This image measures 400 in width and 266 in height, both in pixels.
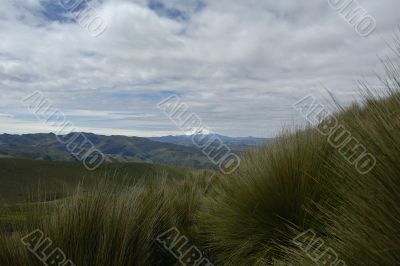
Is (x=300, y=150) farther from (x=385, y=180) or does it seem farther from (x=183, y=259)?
(x=385, y=180)

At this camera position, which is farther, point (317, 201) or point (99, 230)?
point (317, 201)

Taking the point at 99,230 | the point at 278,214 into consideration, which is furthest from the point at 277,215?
the point at 99,230

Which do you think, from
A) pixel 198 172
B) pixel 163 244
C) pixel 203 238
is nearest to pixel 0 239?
pixel 163 244

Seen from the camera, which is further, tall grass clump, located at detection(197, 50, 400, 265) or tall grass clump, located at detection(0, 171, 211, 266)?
tall grass clump, located at detection(0, 171, 211, 266)

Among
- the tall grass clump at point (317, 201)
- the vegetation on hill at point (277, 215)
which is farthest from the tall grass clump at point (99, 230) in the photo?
the tall grass clump at point (317, 201)

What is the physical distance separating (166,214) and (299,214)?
4.99 ft

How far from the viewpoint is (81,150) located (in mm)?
5582

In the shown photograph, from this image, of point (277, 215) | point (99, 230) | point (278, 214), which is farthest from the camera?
point (278, 214)

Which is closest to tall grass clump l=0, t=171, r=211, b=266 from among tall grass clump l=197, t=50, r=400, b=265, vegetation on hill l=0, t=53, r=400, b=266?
vegetation on hill l=0, t=53, r=400, b=266

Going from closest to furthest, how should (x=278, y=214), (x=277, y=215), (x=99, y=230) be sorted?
(x=99, y=230)
(x=277, y=215)
(x=278, y=214)

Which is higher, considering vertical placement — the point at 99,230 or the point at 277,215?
the point at 99,230

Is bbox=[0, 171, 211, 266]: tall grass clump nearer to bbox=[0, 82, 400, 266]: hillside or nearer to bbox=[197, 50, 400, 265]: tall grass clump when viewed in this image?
bbox=[0, 82, 400, 266]: hillside

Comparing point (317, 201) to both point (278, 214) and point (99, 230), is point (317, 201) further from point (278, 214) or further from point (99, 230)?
point (99, 230)

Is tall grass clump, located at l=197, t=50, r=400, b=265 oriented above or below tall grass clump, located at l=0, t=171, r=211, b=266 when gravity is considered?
below
